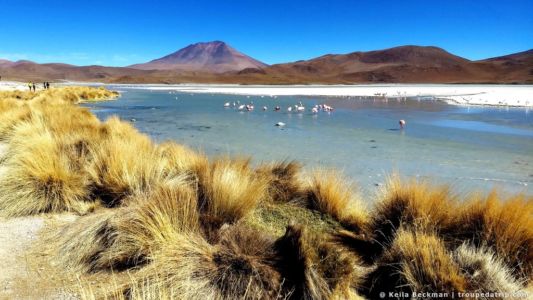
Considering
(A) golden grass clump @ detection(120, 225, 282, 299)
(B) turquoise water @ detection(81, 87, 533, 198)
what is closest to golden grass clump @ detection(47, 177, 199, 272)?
(A) golden grass clump @ detection(120, 225, 282, 299)

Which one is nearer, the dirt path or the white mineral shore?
the dirt path

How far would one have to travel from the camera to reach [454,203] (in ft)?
9.28

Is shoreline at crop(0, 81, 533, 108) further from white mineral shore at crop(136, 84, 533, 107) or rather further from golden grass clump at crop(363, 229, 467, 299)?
golden grass clump at crop(363, 229, 467, 299)

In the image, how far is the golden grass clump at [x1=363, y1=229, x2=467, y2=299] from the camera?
2010 mm

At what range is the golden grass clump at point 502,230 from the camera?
2.28 metres

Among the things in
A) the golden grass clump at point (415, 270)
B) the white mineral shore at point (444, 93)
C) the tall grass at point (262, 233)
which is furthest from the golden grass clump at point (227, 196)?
the white mineral shore at point (444, 93)

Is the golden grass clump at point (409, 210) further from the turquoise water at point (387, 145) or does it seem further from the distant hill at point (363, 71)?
the distant hill at point (363, 71)

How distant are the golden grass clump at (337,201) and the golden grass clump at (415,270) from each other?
2.28ft

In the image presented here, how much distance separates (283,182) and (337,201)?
66 centimetres

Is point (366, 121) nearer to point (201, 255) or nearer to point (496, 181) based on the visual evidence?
point (496, 181)

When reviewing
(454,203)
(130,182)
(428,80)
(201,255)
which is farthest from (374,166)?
(428,80)

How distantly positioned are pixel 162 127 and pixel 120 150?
5994 mm

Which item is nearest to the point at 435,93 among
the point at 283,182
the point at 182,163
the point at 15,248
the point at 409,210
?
the point at 283,182

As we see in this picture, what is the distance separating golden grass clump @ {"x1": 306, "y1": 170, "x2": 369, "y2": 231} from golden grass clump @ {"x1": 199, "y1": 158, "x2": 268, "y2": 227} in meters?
0.50
